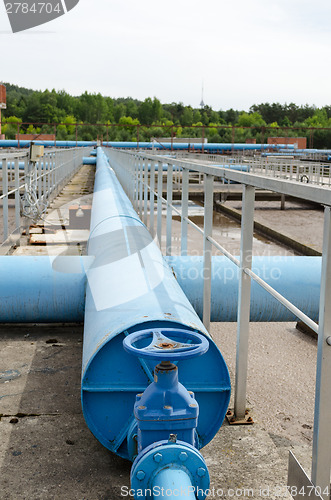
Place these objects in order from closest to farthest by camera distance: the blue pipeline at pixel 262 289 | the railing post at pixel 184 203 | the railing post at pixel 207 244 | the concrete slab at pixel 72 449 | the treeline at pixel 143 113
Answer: the concrete slab at pixel 72 449, the railing post at pixel 207 244, the blue pipeline at pixel 262 289, the railing post at pixel 184 203, the treeline at pixel 143 113

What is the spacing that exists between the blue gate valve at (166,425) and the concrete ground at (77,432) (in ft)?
1.71

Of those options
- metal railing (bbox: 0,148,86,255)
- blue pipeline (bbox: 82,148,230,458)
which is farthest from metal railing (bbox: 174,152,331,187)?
blue pipeline (bbox: 82,148,230,458)

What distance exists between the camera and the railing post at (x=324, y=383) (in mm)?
1818

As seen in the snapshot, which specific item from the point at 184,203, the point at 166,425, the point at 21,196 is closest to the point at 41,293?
the point at 184,203

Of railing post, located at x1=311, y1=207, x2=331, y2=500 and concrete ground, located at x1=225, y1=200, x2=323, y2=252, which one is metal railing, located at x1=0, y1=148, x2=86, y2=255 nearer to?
railing post, located at x1=311, y1=207, x2=331, y2=500

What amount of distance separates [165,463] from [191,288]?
2.23 metres

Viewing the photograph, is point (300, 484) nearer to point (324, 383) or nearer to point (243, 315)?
point (324, 383)

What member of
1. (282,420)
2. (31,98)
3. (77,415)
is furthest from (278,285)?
(31,98)

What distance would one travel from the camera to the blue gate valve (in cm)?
196

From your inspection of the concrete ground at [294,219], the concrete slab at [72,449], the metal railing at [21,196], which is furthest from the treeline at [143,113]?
the concrete slab at [72,449]

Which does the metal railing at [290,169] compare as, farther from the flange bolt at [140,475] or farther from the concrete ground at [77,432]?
the flange bolt at [140,475]

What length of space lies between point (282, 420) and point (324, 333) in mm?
1611

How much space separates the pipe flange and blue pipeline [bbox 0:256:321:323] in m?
2.15

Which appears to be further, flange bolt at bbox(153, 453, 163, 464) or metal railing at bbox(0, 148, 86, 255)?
metal railing at bbox(0, 148, 86, 255)
